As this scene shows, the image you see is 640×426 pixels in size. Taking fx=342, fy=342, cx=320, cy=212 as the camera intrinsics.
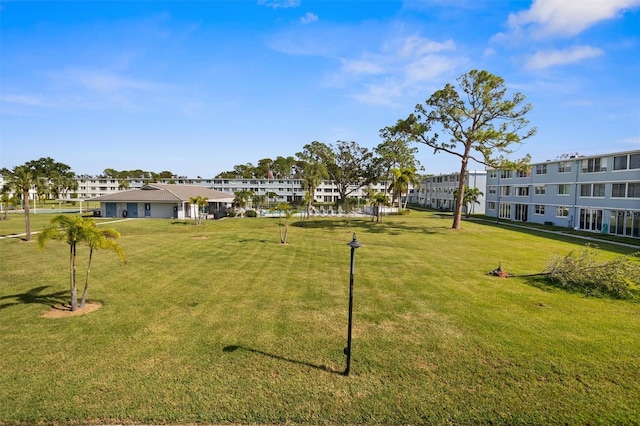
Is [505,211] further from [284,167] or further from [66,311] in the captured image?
[284,167]

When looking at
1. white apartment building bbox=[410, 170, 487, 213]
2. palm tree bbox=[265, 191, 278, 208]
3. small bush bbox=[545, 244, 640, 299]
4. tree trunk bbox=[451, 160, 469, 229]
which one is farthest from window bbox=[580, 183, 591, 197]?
palm tree bbox=[265, 191, 278, 208]

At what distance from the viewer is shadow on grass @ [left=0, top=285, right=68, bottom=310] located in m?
12.3

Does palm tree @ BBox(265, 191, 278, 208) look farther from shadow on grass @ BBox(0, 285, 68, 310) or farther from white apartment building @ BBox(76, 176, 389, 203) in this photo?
shadow on grass @ BBox(0, 285, 68, 310)

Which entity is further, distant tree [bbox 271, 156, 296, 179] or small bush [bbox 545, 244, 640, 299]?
distant tree [bbox 271, 156, 296, 179]

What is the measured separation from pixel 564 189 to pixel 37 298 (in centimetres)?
5249

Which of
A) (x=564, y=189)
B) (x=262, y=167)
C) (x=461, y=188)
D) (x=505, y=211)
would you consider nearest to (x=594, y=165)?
(x=564, y=189)

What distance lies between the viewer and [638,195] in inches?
1335

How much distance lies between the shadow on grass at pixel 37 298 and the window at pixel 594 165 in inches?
1926

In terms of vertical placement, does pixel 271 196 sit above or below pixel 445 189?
below

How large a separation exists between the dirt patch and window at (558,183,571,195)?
50.3 m

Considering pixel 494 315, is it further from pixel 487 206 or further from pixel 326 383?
pixel 487 206

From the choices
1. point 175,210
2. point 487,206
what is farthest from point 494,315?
point 487,206

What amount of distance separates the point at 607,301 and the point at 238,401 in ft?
49.5

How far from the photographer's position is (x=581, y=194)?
4119 cm
